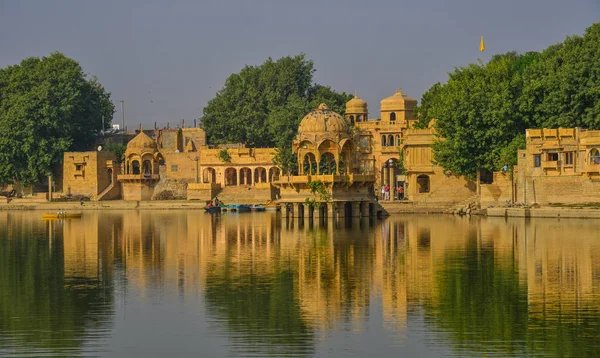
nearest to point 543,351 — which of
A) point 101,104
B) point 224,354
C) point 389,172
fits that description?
point 224,354

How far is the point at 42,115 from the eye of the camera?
82.8 metres

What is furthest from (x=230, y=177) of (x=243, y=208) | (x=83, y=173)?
(x=243, y=208)

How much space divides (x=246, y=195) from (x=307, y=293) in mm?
45009

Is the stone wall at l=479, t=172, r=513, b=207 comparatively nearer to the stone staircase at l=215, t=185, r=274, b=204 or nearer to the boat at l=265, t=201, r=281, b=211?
the boat at l=265, t=201, r=281, b=211

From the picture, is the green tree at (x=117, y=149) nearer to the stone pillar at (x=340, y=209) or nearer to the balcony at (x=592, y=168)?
the stone pillar at (x=340, y=209)

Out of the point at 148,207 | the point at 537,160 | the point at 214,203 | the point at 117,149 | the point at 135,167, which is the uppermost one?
the point at 117,149

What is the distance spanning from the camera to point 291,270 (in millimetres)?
36000

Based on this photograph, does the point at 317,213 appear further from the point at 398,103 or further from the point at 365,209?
the point at 398,103

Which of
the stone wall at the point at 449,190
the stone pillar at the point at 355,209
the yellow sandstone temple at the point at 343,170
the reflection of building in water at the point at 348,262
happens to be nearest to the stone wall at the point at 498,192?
the yellow sandstone temple at the point at 343,170

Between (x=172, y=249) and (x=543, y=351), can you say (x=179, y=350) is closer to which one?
(x=543, y=351)

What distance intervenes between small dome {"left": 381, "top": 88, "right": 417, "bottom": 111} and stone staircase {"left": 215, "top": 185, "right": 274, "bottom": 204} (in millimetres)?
10735

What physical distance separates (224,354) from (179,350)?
1.05 m

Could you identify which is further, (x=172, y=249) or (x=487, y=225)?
(x=487, y=225)

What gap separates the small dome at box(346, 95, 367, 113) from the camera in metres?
82.6
